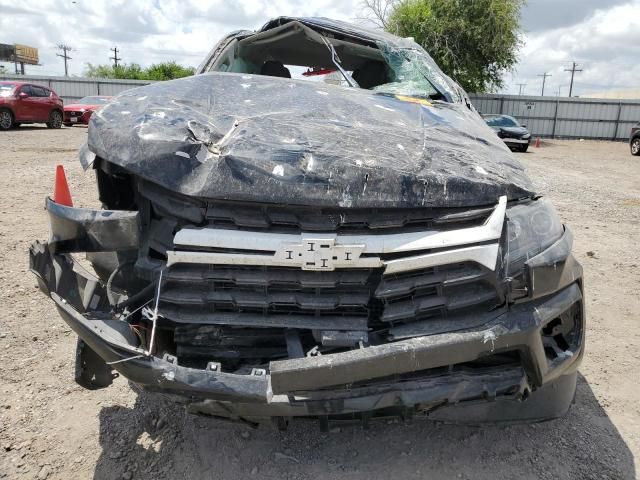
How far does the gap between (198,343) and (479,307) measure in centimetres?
112

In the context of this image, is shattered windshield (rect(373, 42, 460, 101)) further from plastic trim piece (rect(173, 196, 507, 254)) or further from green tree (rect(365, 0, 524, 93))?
green tree (rect(365, 0, 524, 93))

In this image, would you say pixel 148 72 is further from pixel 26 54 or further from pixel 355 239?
pixel 355 239

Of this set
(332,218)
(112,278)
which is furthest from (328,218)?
(112,278)

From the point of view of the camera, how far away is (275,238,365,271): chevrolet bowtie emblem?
1841mm

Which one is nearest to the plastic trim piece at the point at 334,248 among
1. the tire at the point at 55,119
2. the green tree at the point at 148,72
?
the tire at the point at 55,119

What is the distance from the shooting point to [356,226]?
1939 millimetres

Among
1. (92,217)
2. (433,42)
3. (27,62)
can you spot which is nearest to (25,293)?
(92,217)

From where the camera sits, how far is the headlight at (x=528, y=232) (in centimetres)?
192

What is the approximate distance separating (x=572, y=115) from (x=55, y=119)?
2673 centimetres

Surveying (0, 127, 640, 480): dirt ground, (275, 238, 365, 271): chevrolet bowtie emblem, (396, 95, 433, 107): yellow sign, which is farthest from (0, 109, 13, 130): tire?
(275, 238, 365, 271): chevrolet bowtie emblem

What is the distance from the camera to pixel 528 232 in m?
2.01

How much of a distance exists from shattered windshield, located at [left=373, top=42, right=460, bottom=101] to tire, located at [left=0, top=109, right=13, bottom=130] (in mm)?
16945

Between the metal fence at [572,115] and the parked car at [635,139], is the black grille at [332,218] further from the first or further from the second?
the metal fence at [572,115]

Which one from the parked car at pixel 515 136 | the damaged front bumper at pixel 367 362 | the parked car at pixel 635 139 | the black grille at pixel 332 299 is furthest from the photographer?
the parked car at pixel 515 136
